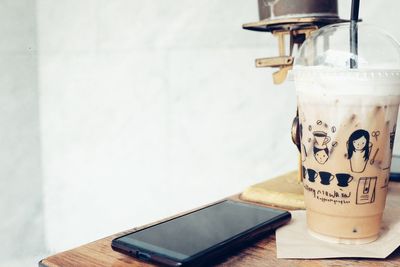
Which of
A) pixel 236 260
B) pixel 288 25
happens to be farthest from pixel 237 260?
pixel 288 25

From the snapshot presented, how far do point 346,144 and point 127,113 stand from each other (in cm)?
93

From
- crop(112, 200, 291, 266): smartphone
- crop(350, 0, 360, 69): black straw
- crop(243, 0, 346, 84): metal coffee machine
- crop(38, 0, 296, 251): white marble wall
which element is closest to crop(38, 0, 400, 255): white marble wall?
crop(38, 0, 296, 251): white marble wall

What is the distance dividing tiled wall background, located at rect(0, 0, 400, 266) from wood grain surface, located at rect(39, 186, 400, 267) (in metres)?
0.52

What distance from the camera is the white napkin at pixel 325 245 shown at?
0.44 m

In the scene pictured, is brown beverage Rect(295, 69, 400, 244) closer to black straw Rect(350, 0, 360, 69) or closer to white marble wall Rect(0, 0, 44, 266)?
black straw Rect(350, 0, 360, 69)

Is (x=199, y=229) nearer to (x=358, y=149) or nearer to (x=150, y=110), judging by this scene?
(x=358, y=149)

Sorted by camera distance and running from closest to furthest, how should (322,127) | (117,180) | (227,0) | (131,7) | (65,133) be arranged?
(322,127)
(227,0)
(131,7)
(117,180)
(65,133)

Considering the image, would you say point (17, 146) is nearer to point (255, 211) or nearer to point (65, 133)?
point (65, 133)

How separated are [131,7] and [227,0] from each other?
309mm

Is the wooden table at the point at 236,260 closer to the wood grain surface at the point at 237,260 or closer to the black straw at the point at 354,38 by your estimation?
the wood grain surface at the point at 237,260

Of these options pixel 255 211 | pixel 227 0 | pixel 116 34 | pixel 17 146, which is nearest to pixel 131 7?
pixel 116 34

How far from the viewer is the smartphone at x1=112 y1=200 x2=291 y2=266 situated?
0.42m

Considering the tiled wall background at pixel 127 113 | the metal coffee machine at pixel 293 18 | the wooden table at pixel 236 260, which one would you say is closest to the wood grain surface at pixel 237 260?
the wooden table at pixel 236 260

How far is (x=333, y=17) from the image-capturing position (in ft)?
2.16
